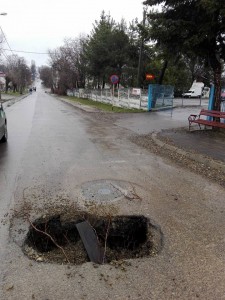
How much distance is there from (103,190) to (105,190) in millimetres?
37

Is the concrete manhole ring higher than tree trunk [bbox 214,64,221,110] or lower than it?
lower

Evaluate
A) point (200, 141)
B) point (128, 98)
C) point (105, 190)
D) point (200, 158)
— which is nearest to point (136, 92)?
point (128, 98)

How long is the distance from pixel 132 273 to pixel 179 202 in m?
2.26

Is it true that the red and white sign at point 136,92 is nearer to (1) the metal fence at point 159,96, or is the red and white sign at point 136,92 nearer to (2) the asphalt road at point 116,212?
(1) the metal fence at point 159,96

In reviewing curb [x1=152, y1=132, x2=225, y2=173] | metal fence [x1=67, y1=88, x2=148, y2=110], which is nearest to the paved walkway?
curb [x1=152, y1=132, x2=225, y2=173]

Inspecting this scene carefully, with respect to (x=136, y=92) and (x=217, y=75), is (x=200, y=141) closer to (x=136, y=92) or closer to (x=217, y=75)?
(x=217, y=75)

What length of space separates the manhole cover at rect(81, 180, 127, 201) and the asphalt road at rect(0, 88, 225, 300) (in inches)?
1.0

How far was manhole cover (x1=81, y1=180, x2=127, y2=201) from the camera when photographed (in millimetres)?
5330

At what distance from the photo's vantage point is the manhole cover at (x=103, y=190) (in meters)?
5.33

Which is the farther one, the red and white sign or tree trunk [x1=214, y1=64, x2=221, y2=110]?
the red and white sign

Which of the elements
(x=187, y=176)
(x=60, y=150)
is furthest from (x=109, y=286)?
(x=60, y=150)

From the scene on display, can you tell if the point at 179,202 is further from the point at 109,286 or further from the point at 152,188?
the point at 109,286

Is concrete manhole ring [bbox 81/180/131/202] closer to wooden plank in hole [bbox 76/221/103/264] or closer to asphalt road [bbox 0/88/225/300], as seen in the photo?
asphalt road [bbox 0/88/225/300]

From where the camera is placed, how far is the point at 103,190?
572cm
